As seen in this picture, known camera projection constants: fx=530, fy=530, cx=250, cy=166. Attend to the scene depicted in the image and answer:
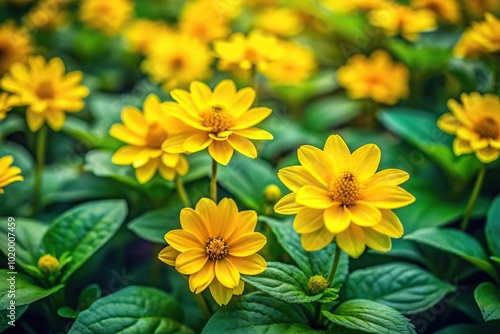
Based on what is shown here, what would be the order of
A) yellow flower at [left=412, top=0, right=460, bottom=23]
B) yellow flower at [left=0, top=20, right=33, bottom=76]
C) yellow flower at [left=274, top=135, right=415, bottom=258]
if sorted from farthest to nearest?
yellow flower at [left=412, top=0, right=460, bottom=23]
yellow flower at [left=0, top=20, right=33, bottom=76]
yellow flower at [left=274, top=135, right=415, bottom=258]

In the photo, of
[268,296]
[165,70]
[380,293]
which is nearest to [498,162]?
[380,293]

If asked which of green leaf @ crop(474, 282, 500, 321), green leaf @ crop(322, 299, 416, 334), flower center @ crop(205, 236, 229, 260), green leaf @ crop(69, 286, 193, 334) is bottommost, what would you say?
green leaf @ crop(69, 286, 193, 334)

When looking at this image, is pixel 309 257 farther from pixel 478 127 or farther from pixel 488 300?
pixel 478 127

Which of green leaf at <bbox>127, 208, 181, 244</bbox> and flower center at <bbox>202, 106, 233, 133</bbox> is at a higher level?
flower center at <bbox>202, 106, 233, 133</bbox>

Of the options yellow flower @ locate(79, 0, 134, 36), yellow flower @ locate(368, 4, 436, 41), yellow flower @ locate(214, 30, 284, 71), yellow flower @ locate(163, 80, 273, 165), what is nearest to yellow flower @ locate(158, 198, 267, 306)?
yellow flower @ locate(163, 80, 273, 165)

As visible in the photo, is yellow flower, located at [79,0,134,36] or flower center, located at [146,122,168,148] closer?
flower center, located at [146,122,168,148]

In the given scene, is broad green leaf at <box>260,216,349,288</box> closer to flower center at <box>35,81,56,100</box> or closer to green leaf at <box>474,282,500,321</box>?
green leaf at <box>474,282,500,321</box>

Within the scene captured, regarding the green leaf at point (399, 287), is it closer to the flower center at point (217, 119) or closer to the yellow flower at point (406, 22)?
the flower center at point (217, 119)
